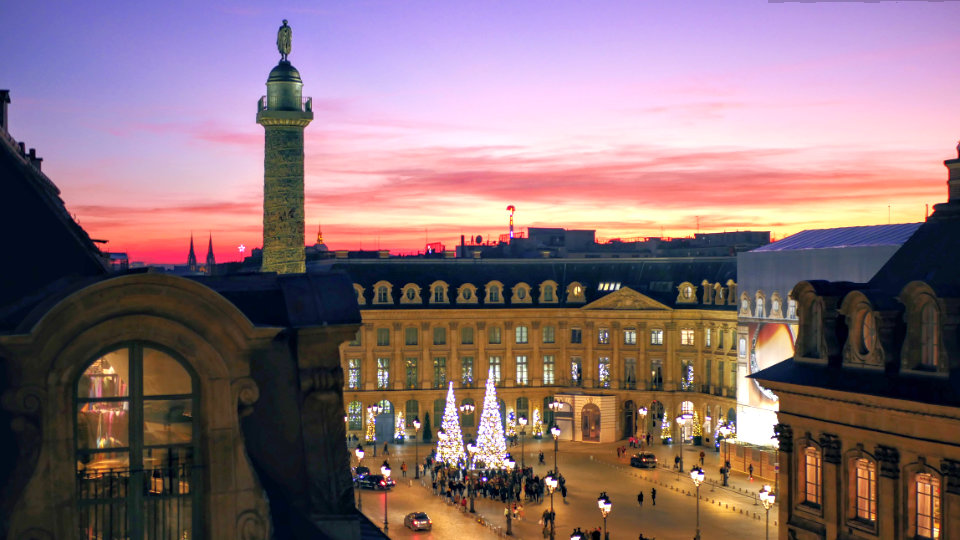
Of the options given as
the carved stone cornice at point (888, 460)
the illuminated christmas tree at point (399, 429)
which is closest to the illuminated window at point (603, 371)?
the illuminated christmas tree at point (399, 429)

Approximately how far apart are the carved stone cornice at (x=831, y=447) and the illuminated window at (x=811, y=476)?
683mm

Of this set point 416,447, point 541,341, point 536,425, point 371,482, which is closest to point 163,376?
point 371,482

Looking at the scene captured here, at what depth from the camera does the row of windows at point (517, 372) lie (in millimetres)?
99125

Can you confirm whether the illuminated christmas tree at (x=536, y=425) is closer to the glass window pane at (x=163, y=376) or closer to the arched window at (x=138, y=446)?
the arched window at (x=138, y=446)

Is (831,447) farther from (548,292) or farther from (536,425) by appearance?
(548,292)

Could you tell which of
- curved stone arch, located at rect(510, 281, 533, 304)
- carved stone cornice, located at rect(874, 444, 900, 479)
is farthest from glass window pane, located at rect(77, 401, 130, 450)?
curved stone arch, located at rect(510, 281, 533, 304)

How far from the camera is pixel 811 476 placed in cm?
3694

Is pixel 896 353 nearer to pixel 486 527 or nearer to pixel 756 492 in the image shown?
pixel 486 527

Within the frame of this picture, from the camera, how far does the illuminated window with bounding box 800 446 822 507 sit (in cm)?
3653

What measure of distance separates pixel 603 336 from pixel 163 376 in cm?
8822

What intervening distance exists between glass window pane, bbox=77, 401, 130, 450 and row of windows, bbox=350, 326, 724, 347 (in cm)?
8358

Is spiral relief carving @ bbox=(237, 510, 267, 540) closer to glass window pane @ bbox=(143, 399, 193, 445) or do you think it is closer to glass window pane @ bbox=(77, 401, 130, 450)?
glass window pane @ bbox=(143, 399, 193, 445)

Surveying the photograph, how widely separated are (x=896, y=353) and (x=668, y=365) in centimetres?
6604

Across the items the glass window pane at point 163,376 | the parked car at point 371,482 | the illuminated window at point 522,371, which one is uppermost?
the glass window pane at point 163,376
